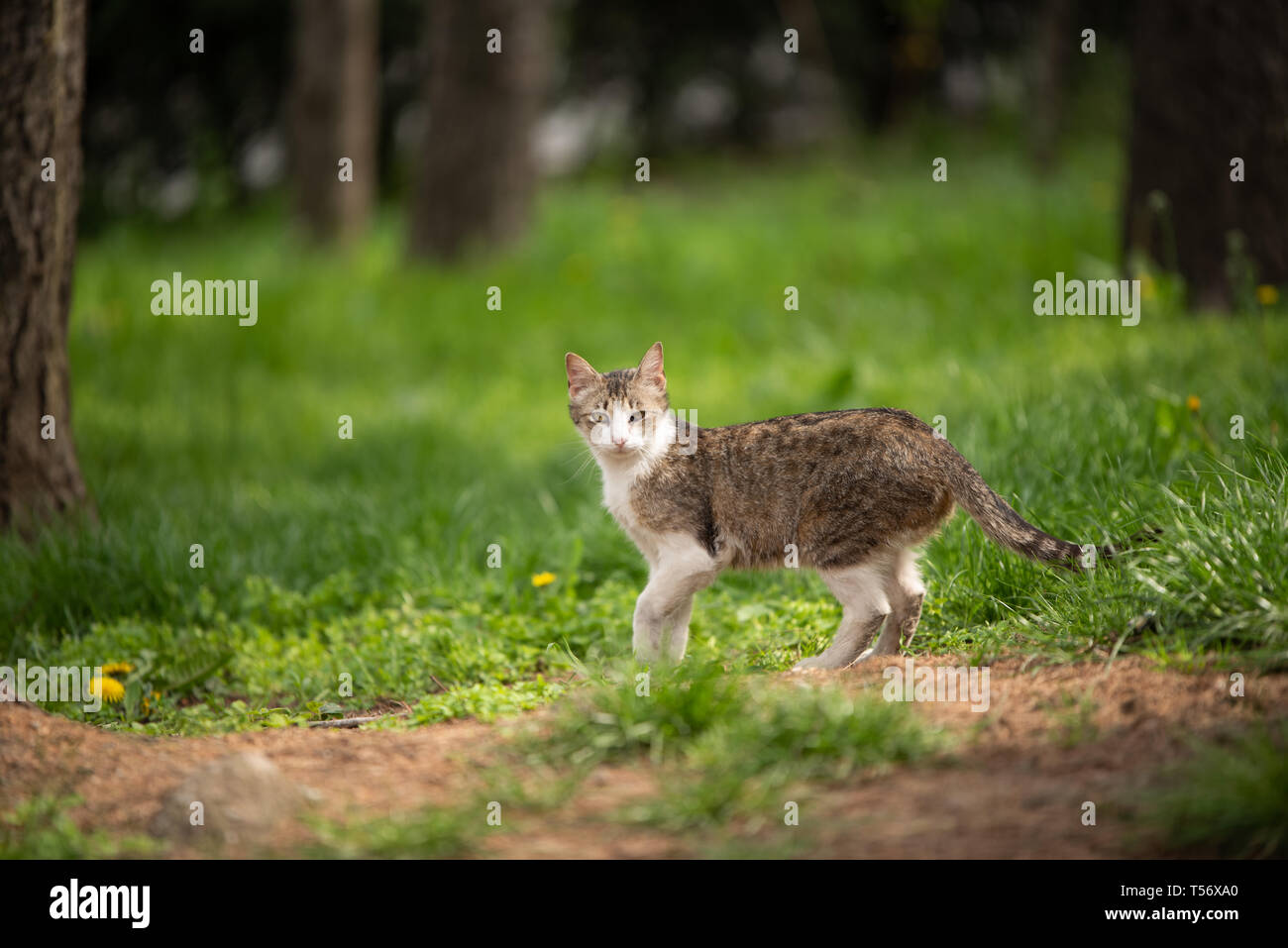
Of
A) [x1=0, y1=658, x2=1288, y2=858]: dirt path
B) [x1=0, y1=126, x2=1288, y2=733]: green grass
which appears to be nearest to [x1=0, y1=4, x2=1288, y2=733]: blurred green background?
[x1=0, y1=126, x2=1288, y2=733]: green grass

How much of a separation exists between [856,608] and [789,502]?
0.47m

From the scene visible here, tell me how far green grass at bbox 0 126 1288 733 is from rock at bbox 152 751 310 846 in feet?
3.36

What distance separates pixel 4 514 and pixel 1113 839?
522cm

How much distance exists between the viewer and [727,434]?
15.9 ft

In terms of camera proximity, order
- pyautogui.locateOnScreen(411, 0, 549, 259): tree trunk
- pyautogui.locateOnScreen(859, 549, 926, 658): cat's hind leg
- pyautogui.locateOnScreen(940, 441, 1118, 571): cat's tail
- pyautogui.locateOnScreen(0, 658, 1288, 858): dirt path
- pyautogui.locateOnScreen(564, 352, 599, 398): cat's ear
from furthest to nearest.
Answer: pyautogui.locateOnScreen(411, 0, 549, 259): tree trunk → pyautogui.locateOnScreen(564, 352, 599, 398): cat's ear → pyautogui.locateOnScreen(859, 549, 926, 658): cat's hind leg → pyautogui.locateOnScreen(940, 441, 1118, 571): cat's tail → pyautogui.locateOnScreen(0, 658, 1288, 858): dirt path

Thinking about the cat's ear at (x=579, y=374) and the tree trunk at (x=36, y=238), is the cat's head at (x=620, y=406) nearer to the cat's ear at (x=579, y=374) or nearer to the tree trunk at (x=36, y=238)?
the cat's ear at (x=579, y=374)

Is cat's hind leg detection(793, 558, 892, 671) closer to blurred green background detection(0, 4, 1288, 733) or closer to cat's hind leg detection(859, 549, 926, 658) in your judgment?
cat's hind leg detection(859, 549, 926, 658)

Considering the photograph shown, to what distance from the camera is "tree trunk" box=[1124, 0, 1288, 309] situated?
748 cm

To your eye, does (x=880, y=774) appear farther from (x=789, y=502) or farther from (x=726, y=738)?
(x=789, y=502)

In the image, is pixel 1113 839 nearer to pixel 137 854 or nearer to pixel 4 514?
pixel 137 854

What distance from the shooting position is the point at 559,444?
311 inches

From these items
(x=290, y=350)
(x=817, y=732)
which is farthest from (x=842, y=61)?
(x=817, y=732)

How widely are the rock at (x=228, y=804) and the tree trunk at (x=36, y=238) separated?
312 cm

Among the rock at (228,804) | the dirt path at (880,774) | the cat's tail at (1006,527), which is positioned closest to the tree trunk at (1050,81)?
the cat's tail at (1006,527)
